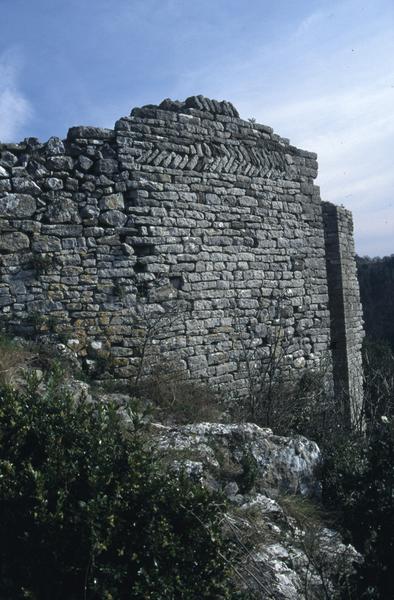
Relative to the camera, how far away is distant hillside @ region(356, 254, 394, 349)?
69.9 ft

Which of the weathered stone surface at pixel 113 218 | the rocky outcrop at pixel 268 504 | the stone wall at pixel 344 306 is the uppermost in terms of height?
the weathered stone surface at pixel 113 218

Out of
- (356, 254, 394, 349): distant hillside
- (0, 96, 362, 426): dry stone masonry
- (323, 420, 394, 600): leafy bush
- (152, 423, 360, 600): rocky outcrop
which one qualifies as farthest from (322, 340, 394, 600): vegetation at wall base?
(356, 254, 394, 349): distant hillside

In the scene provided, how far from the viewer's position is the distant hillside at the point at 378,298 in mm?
21312

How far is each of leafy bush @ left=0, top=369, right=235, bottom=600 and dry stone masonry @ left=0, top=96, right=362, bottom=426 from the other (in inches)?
122

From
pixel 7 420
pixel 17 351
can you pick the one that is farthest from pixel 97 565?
pixel 17 351

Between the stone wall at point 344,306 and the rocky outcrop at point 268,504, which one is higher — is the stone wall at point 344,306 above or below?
above

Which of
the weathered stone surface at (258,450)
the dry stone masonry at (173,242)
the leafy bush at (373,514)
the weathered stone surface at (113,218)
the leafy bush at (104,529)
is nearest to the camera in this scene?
the leafy bush at (104,529)

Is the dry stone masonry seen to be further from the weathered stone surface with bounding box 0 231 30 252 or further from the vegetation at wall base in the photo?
the vegetation at wall base

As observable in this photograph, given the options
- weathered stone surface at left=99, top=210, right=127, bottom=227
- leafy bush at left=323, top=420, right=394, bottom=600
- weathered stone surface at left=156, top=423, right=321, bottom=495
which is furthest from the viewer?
weathered stone surface at left=99, top=210, right=127, bottom=227

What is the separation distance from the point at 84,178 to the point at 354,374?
204 inches

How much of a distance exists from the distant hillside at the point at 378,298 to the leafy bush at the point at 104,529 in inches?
699

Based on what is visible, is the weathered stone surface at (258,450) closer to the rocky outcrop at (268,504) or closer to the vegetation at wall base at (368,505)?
the rocky outcrop at (268,504)

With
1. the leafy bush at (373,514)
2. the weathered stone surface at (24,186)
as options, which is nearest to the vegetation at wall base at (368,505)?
the leafy bush at (373,514)

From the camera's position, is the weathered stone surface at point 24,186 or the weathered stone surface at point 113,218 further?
the weathered stone surface at point 113,218
